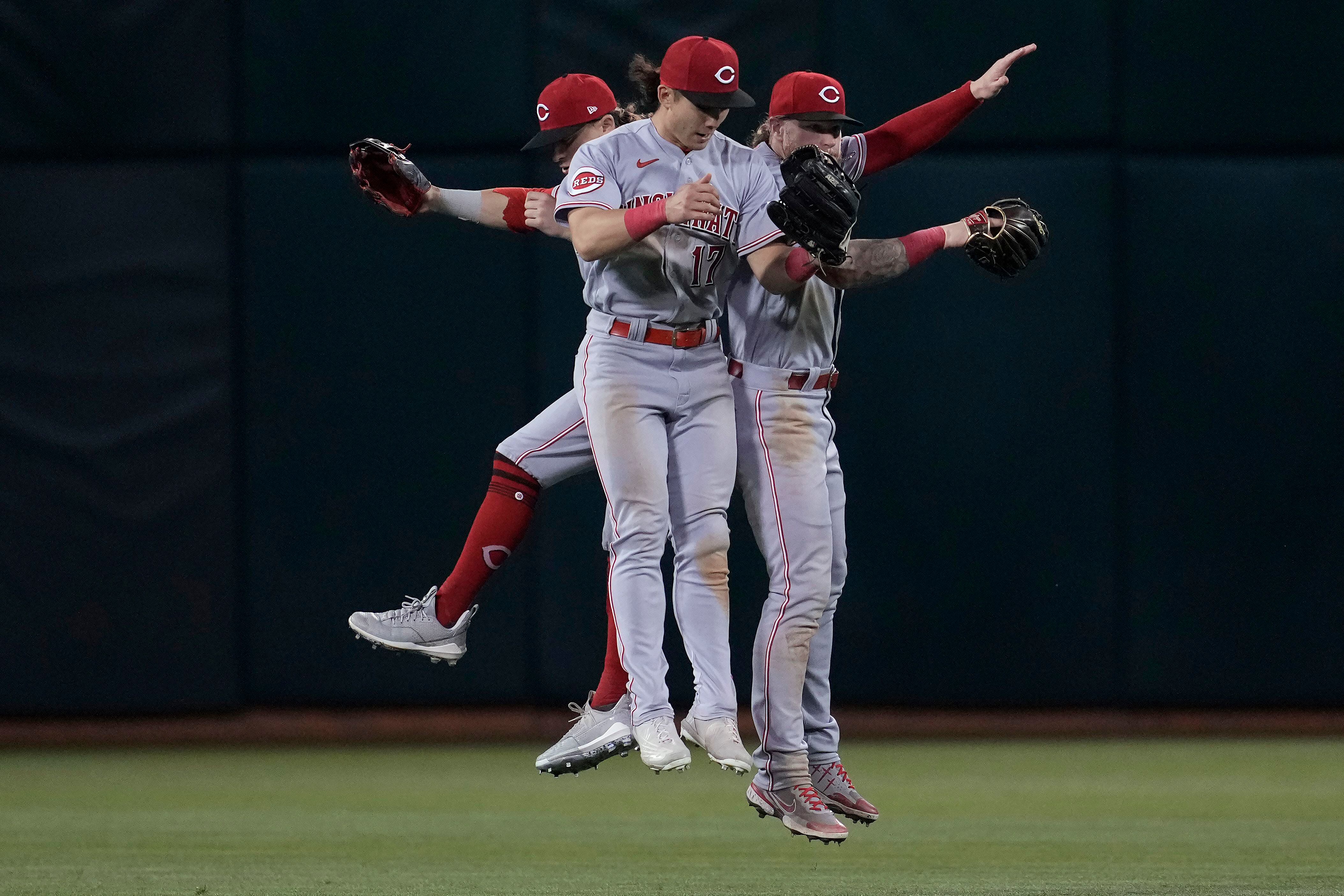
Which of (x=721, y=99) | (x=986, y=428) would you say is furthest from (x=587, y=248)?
(x=986, y=428)

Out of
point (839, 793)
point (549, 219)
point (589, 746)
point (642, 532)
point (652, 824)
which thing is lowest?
point (652, 824)

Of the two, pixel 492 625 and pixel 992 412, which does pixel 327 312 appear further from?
pixel 992 412

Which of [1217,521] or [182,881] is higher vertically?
[1217,521]

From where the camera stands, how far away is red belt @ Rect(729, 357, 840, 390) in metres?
3.29

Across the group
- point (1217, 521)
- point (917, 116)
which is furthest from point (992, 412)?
point (917, 116)

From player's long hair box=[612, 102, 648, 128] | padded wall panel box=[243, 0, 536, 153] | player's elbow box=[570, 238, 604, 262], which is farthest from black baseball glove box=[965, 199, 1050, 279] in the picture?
padded wall panel box=[243, 0, 536, 153]

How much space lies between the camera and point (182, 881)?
3584mm

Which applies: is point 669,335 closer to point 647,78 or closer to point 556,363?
point 647,78

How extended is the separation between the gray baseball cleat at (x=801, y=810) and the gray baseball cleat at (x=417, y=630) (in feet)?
2.35

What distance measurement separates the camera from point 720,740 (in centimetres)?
295

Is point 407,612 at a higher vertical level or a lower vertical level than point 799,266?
lower

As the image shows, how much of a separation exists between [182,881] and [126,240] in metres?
2.77

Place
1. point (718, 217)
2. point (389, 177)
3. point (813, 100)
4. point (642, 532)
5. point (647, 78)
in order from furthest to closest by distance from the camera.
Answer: point (647, 78) < point (389, 177) < point (813, 100) < point (642, 532) < point (718, 217)

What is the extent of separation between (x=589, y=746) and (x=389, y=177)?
1.25 metres
